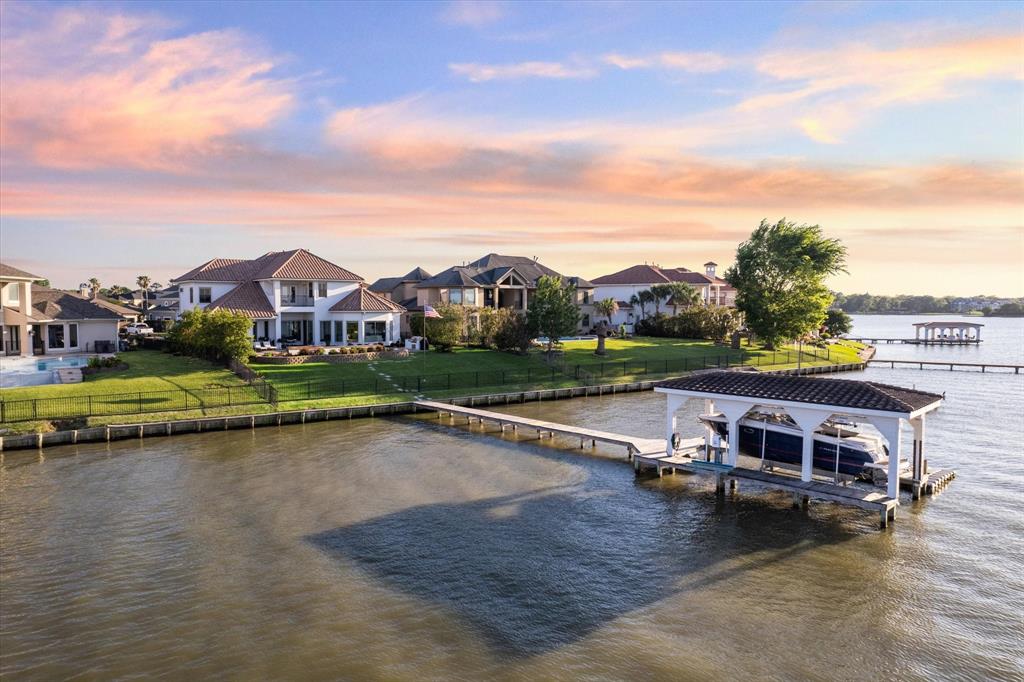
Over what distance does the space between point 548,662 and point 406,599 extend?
470 centimetres

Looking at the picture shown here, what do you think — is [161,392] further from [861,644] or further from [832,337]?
[832,337]

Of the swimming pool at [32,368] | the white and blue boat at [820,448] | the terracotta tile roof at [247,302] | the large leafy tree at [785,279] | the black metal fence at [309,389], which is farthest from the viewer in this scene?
the large leafy tree at [785,279]

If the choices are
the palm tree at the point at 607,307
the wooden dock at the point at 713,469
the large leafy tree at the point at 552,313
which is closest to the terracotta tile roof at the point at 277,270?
the large leafy tree at the point at 552,313

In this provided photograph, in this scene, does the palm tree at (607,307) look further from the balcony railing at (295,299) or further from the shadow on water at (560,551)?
the shadow on water at (560,551)

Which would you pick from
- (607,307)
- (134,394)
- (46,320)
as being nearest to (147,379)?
(134,394)

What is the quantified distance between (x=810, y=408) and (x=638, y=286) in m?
80.0

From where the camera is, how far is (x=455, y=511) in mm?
25859

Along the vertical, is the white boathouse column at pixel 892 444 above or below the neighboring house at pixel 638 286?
below

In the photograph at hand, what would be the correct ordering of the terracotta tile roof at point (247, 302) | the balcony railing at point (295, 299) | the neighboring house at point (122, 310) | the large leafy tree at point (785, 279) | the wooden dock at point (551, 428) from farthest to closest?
the large leafy tree at point (785, 279) → the balcony railing at point (295, 299) → the neighboring house at point (122, 310) → the terracotta tile roof at point (247, 302) → the wooden dock at point (551, 428)

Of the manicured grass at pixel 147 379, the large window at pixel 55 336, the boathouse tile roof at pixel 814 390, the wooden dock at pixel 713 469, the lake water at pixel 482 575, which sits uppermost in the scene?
the large window at pixel 55 336

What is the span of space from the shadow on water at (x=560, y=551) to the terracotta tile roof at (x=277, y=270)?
43894 millimetres

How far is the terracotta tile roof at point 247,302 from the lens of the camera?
61.6 metres

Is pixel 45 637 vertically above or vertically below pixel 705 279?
below

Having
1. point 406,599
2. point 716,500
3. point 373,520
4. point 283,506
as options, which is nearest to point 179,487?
point 283,506
